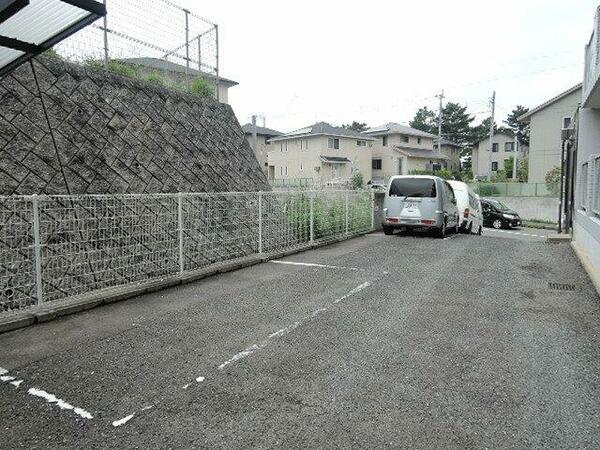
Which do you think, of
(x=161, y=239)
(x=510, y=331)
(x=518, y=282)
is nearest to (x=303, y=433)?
(x=510, y=331)

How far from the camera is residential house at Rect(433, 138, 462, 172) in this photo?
56219 mm

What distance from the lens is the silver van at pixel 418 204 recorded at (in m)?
11.7

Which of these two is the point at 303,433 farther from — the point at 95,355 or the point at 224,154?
the point at 224,154

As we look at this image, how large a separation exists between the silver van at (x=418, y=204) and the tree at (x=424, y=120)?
5825 centimetres

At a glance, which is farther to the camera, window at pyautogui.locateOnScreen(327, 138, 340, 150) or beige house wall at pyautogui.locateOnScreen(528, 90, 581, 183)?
window at pyautogui.locateOnScreen(327, 138, 340, 150)

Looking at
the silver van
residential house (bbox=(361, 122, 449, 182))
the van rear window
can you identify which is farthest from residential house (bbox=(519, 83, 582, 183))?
the van rear window

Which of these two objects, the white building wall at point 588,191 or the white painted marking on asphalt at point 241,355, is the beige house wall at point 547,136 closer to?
the white building wall at point 588,191

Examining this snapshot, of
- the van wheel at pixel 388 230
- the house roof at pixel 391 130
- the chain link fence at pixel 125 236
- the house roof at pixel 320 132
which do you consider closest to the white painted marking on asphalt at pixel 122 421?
the chain link fence at pixel 125 236

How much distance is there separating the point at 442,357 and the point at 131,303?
12.9 ft

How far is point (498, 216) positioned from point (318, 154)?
20426mm

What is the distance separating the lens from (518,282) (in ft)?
21.8

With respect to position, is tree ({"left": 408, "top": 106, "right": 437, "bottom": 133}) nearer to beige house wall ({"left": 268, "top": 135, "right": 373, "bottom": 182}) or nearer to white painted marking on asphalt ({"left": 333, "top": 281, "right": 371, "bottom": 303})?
beige house wall ({"left": 268, "top": 135, "right": 373, "bottom": 182})

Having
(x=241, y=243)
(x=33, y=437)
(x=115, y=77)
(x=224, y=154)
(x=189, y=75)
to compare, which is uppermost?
(x=189, y=75)

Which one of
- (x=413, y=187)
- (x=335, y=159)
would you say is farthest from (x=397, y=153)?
(x=413, y=187)
